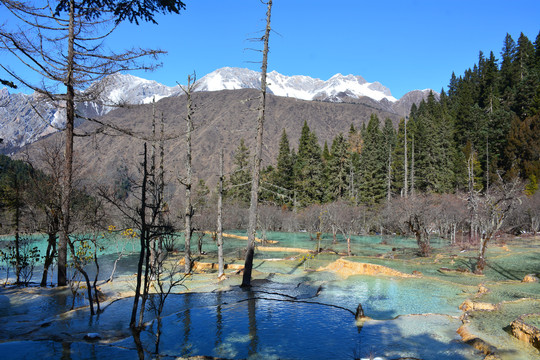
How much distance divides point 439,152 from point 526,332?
47.8m

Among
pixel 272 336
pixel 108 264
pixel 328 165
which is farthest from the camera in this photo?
pixel 328 165

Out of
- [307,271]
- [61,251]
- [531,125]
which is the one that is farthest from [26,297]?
[531,125]

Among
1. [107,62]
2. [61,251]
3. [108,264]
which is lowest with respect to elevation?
[108,264]

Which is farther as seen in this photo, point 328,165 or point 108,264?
point 328,165

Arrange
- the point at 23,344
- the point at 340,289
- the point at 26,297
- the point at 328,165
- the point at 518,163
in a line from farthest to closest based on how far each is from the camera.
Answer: the point at 328,165
the point at 518,163
the point at 340,289
the point at 26,297
the point at 23,344

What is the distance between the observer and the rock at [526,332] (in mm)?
7454

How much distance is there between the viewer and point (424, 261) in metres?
22.1

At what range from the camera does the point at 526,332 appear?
25.4 feet

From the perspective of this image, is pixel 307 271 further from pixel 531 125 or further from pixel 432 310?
pixel 531 125

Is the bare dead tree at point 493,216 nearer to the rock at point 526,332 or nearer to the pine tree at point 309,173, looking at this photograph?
the rock at point 526,332

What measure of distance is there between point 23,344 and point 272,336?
5.10 m

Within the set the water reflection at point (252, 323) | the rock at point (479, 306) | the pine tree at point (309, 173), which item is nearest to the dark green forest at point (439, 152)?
the pine tree at point (309, 173)

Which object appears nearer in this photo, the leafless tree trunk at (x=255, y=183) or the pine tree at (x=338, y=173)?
the leafless tree trunk at (x=255, y=183)

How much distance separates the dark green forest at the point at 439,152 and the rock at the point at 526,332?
121 feet
